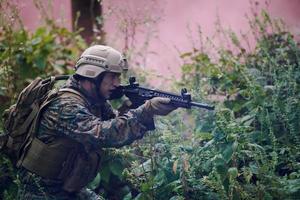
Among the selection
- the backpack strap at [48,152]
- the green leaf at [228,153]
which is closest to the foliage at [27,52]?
the backpack strap at [48,152]

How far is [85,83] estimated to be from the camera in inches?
203

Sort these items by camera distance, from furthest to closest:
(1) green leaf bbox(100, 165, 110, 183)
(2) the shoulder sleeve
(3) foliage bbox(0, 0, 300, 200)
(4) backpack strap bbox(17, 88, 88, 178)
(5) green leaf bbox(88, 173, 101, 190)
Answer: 1. (1) green leaf bbox(100, 165, 110, 183)
2. (5) green leaf bbox(88, 173, 101, 190)
3. (3) foliage bbox(0, 0, 300, 200)
4. (4) backpack strap bbox(17, 88, 88, 178)
5. (2) the shoulder sleeve

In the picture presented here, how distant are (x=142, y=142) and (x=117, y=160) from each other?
282mm

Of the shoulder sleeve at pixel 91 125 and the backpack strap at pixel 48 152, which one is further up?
the shoulder sleeve at pixel 91 125

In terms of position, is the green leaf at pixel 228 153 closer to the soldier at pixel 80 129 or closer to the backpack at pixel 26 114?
the soldier at pixel 80 129

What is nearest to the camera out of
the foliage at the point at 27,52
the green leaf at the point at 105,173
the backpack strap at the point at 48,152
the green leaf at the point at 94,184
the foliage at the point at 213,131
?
the backpack strap at the point at 48,152

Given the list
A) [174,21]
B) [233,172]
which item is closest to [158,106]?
[233,172]

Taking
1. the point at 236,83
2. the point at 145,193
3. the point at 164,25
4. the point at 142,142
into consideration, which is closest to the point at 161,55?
the point at 164,25

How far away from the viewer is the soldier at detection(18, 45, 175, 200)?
4946 mm

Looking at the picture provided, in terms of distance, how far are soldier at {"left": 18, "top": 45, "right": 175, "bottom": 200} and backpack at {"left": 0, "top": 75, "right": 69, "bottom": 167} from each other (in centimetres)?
9

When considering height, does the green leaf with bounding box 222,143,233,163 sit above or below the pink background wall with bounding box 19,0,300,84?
below

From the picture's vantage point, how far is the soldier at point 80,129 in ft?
16.2

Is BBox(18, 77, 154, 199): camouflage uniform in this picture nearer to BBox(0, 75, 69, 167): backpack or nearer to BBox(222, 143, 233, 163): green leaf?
BBox(0, 75, 69, 167): backpack

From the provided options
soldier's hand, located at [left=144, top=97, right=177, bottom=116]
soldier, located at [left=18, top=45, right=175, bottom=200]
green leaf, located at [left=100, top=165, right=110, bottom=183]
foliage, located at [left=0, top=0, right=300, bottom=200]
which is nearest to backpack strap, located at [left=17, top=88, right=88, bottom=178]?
soldier, located at [left=18, top=45, right=175, bottom=200]
